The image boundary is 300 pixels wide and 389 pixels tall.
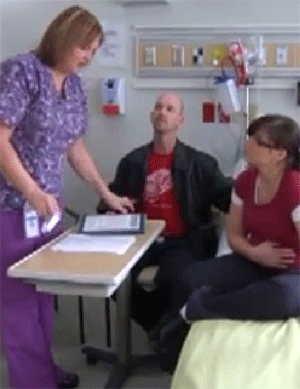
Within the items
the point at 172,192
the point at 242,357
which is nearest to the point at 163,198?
the point at 172,192

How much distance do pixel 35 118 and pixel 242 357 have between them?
1052 mm

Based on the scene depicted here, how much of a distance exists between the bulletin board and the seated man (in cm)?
45

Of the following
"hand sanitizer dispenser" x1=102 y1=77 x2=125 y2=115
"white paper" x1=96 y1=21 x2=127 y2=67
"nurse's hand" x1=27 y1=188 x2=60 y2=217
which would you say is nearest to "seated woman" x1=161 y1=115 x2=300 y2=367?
"nurse's hand" x1=27 y1=188 x2=60 y2=217

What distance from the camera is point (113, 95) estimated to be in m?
3.32

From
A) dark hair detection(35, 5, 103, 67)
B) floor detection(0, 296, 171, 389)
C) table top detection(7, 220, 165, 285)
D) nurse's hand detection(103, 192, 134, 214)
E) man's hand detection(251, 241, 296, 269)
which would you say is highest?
dark hair detection(35, 5, 103, 67)

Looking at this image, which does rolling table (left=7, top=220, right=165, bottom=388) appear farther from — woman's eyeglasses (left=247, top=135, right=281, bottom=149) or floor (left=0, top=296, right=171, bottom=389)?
floor (left=0, top=296, right=171, bottom=389)

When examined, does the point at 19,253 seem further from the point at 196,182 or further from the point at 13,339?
the point at 196,182

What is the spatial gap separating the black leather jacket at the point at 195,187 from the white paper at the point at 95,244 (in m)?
0.58

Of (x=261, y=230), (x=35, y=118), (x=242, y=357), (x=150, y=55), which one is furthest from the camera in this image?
(x=150, y=55)

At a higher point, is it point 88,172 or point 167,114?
point 167,114

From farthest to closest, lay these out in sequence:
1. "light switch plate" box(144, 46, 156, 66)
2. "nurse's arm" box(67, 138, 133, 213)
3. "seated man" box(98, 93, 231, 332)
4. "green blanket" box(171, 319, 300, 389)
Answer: "light switch plate" box(144, 46, 156, 66) < "seated man" box(98, 93, 231, 332) < "nurse's arm" box(67, 138, 133, 213) < "green blanket" box(171, 319, 300, 389)

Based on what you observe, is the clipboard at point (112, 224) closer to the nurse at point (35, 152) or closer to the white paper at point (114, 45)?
the nurse at point (35, 152)

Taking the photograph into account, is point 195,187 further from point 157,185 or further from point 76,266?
point 76,266

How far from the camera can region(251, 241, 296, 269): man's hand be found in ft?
7.29
